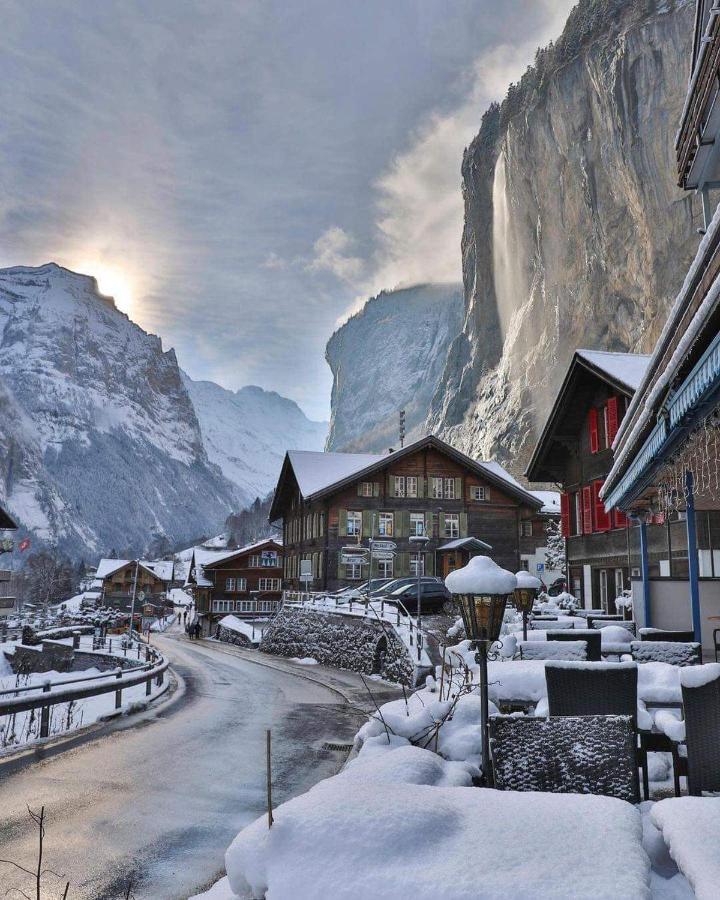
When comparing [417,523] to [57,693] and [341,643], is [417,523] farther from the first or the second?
[57,693]

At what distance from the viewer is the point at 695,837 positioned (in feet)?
10.5

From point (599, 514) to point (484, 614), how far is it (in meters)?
21.6

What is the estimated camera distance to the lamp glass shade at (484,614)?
22.7 ft

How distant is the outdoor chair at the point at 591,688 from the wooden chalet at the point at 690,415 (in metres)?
2.43

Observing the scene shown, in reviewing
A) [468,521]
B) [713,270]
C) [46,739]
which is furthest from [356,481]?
[713,270]

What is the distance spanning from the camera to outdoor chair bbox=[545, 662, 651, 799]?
626 centimetres

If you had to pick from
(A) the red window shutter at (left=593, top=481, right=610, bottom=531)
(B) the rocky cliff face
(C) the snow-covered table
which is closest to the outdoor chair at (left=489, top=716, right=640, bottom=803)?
(C) the snow-covered table

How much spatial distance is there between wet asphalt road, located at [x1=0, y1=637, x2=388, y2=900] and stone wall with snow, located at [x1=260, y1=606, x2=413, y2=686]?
27.1 feet

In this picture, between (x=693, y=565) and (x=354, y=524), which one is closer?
(x=693, y=565)

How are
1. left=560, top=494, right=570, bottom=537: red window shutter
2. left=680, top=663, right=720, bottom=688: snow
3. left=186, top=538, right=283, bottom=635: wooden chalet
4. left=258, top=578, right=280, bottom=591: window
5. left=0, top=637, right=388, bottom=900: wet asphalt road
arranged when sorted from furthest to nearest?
left=258, top=578, right=280, bottom=591: window < left=186, top=538, right=283, bottom=635: wooden chalet < left=560, top=494, right=570, bottom=537: red window shutter < left=0, top=637, right=388, bottom=900: wet asphalt road < left=680, top=663, right=720, bottom=688: snow

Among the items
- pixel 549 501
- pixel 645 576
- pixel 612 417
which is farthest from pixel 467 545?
pixel 645 576

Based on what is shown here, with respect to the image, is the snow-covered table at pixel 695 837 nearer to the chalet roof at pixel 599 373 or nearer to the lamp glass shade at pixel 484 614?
the lamp glass shade at pixel 484 614

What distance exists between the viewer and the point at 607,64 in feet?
253

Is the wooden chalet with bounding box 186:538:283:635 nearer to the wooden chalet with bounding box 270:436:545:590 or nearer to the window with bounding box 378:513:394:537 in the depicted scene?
the wooden chalet with bounding box 270:436:545:590
